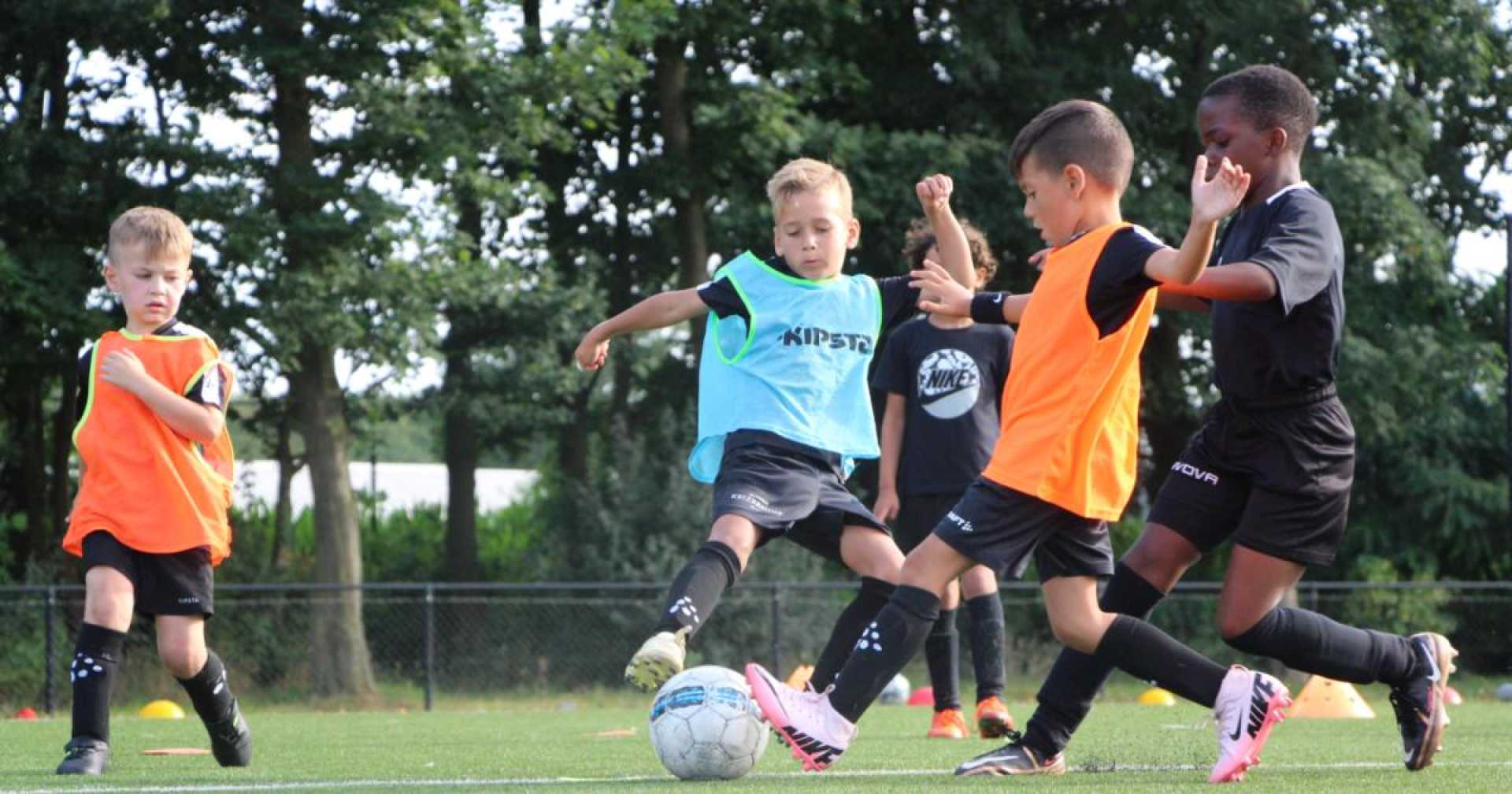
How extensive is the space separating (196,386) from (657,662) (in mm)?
1859

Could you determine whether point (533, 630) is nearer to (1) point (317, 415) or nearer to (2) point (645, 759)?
(1) point (317, 415)

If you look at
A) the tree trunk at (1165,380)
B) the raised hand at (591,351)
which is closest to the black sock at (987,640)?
the raised hand at (591,351)

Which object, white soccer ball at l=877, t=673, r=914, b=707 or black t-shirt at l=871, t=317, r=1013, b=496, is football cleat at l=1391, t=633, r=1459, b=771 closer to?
black t-shirt at l=871, t=317, r=1013, b=496

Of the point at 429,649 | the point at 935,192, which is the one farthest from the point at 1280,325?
the point at 429,649

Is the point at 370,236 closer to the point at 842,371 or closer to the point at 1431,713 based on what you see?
the point at 842,371

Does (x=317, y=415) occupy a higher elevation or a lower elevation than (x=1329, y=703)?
higher

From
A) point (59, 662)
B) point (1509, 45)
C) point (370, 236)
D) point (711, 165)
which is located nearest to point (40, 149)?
point (370, 236)

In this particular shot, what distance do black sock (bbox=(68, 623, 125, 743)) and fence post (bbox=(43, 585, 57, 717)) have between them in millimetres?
9405

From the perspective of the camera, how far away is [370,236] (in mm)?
16750

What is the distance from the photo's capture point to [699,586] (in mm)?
5633

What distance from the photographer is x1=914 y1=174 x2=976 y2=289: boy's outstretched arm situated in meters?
5.78

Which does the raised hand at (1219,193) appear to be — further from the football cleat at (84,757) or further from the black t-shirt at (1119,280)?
the football cleat at (84,757)

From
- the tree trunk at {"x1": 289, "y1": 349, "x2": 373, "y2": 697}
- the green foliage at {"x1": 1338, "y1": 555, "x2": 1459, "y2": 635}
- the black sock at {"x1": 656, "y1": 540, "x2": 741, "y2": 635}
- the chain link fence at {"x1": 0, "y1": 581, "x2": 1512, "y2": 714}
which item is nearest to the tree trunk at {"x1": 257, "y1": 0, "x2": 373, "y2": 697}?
the tree trunk at {"x1": 289, "y1": 349, "x2": 373, "y2": 697}

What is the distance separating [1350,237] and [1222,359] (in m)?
15.6
